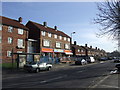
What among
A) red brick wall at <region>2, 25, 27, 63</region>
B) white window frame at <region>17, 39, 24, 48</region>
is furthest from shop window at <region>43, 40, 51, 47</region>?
red brick wall at <region>2, 25, 27, 63</region>

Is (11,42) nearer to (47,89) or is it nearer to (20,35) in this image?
(20,35)

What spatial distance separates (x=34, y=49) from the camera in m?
43.3

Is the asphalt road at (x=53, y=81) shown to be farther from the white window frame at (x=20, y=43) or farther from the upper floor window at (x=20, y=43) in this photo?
the upper floor window at (x=20, y=43)

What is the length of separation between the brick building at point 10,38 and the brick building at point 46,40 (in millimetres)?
5871

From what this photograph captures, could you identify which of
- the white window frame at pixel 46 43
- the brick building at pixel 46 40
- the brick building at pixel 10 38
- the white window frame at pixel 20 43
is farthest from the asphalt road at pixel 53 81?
the white window frame at pixel 46 43

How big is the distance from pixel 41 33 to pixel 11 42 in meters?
11.9

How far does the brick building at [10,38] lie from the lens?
33.3 metres

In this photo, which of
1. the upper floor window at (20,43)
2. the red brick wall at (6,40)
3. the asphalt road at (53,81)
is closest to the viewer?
the asphalt road at (53,81)

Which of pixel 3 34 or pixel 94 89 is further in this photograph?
pixel 3 34

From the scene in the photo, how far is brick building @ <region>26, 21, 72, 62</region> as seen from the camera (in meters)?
44.9

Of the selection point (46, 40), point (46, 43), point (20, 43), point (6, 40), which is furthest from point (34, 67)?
point (46, 40)

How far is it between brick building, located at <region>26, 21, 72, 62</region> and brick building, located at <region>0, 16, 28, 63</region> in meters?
5.87

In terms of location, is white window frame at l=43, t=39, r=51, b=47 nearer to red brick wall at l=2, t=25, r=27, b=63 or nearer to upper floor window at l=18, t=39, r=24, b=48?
upper floor window at l=18, t=39, r=24, b=48

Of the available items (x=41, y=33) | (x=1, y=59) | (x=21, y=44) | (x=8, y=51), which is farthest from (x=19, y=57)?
(x=41, y=33)
